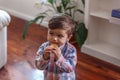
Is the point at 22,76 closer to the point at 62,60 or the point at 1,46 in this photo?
the point at 1,46

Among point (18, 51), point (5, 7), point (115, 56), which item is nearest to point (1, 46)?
point (18, 51)

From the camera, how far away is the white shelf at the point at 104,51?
2.45 meters

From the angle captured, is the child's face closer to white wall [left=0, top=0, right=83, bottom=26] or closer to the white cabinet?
the white cabinet

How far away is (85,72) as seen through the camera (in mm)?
2283

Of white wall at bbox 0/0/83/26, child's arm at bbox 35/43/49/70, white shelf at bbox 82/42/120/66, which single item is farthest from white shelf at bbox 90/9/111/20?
child's arm at bbox 35/43/49/70

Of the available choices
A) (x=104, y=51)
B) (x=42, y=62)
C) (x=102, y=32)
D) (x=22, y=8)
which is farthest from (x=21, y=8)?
(x=42, y=62)

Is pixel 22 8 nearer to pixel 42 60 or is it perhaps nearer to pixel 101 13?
pixel 101 13

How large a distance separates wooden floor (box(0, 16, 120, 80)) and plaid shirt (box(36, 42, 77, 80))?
92cm

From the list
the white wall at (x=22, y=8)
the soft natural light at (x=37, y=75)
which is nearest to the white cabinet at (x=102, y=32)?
the soft natural light at (x=37, y=75)

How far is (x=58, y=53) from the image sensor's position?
3.71 ft

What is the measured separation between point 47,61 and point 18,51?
1.56 metres

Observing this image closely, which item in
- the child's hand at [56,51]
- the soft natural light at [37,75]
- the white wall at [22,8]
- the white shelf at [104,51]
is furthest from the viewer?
the white wall at [22,8]

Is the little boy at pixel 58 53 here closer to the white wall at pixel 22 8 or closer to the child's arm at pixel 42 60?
the child's arm at pixel 42 60

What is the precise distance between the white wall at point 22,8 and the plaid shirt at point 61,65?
231 cm
